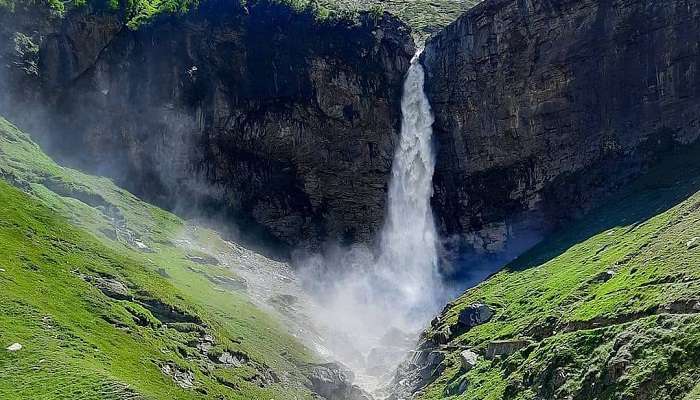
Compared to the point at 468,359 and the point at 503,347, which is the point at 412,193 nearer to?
the point at 468,359

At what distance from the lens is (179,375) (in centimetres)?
5153

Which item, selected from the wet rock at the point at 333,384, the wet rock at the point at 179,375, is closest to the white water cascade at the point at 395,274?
the wet rock at the point at 333,384

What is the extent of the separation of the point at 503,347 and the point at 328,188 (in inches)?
2429

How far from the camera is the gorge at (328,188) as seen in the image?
172 ft

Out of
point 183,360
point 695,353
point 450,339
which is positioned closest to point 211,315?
point 183,360

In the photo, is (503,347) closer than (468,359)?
Yes

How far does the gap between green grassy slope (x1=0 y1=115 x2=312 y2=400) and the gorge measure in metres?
0.27

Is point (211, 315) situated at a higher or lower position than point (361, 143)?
lower

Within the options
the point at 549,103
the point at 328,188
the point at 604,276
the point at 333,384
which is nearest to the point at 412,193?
the point at 328,188

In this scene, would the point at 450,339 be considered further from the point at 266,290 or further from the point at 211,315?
the point at 266,290

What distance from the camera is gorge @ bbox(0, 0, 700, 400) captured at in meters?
52.5

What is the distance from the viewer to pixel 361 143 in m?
106

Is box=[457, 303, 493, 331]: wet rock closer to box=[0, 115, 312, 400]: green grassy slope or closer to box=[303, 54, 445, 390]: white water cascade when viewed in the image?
box=[303, 54, 445, 390]: white water cascade

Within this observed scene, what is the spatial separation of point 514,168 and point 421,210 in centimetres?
1602
